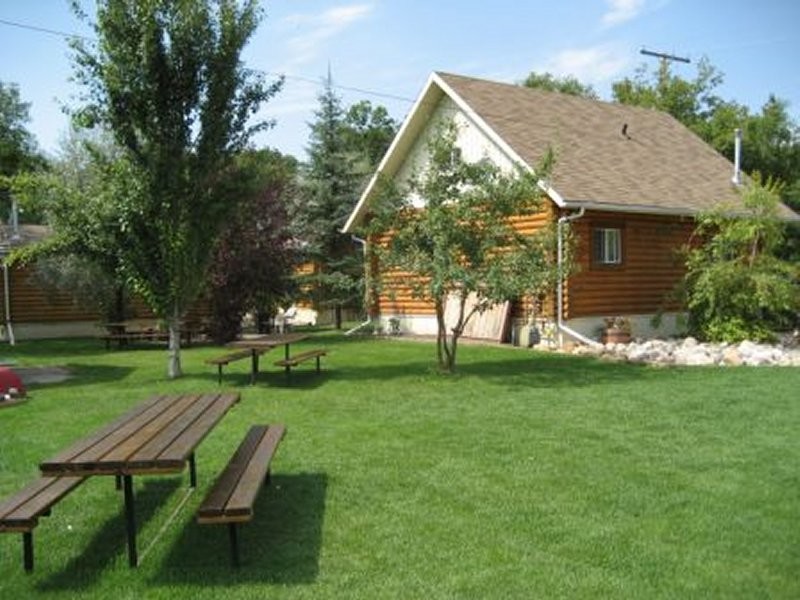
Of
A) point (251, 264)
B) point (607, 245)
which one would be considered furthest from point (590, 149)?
point (251, 264)

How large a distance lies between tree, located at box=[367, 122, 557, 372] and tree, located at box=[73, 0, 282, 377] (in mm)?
2754

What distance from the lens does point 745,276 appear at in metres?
15.4

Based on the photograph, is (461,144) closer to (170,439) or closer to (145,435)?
(145,435)

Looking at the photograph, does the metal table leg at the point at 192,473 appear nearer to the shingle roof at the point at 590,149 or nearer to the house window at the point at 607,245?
the shingle roof at the point at 590,149

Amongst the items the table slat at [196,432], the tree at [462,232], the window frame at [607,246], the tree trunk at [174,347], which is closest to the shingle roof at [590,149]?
the window frame at [607,246]

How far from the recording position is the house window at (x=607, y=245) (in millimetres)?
17281

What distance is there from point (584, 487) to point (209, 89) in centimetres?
926

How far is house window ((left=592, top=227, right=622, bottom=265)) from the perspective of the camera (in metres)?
17.3

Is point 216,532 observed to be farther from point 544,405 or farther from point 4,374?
point 4,374

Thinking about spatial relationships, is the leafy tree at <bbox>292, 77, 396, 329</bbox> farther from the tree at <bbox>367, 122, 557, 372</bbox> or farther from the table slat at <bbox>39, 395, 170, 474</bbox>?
the table slat at <bbox>39, 395, 170, 474</bbox>

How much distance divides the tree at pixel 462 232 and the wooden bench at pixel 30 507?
7.52 m

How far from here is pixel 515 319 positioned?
683 inches

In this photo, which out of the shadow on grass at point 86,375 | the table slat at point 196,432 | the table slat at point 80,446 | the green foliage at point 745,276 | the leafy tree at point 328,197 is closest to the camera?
the table slat at point 80,446

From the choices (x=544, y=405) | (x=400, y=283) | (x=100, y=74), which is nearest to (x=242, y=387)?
(x=400, y=283)
